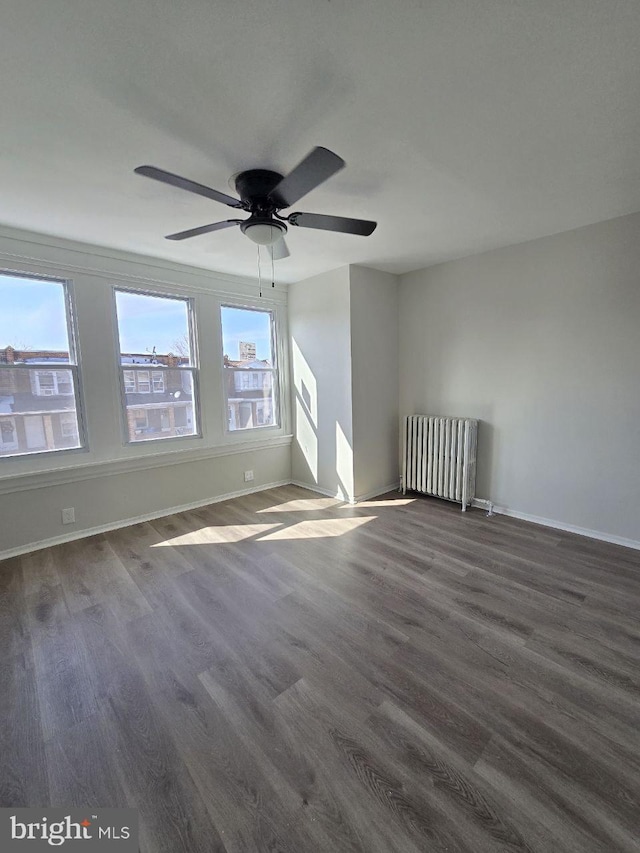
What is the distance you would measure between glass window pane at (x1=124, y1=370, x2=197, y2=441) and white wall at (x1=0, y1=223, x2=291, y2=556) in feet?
0.37

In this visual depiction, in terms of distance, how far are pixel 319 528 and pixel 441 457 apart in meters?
1.49

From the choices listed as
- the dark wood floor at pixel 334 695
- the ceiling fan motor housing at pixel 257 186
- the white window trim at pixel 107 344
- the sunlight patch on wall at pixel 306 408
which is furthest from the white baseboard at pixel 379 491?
the ceiling fan motor housing at pixel 257 186

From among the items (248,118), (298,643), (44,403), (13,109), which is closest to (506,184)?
(248,118)

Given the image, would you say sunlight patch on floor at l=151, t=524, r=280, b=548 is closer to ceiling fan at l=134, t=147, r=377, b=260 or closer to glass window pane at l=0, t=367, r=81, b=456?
glass window pane at l=0, t=367, r=81, b=456

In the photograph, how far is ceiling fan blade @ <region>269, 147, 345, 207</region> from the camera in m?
1.37

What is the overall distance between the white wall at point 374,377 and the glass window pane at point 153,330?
1788mm

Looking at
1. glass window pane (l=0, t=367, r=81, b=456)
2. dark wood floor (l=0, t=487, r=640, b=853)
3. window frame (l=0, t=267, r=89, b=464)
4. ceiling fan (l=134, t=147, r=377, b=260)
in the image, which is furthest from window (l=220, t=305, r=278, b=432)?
ceiling fan (l=134, t=147, r=377, b=260)

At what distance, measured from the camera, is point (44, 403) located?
2941mm

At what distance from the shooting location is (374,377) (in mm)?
3957

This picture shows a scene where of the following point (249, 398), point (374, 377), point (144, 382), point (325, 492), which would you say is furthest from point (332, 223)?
point (325, 492)

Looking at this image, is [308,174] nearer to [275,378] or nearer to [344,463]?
[344,463]

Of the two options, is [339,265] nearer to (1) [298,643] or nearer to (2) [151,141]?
(2) [151,141]

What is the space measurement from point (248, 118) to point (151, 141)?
20.5 inches

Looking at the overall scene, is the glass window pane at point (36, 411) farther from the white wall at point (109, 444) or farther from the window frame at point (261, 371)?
the window frame at point (261, 371)
